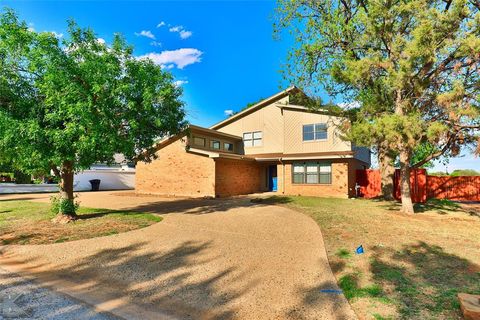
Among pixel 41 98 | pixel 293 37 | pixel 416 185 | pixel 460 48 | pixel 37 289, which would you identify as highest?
pixel 293 37

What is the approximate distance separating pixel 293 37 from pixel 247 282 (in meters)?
13.6

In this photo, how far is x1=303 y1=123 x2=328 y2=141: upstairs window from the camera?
69.4 ft

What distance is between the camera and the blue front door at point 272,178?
81.5ft

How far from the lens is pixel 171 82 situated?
37.5 feet

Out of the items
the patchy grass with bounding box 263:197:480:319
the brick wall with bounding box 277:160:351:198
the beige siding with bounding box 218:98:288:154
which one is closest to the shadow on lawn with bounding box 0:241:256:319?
the patchy grass with bounding box 263:197:480:319

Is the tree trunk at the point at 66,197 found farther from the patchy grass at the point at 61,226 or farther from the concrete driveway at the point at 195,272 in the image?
the concrete driveway at the point at 195,272

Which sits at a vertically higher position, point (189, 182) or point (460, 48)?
point (460, 48)

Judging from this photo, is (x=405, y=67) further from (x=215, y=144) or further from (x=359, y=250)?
(x=215, y=144)

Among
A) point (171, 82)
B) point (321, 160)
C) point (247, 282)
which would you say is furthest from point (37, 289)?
point (321, 160)

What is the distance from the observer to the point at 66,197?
10.9 meters

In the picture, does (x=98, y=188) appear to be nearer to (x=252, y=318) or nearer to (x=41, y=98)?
(x=41, y=98)

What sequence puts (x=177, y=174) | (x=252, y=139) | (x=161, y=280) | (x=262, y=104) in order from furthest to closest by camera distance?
(x=252, y=139) → (x=262, y=104) → (x=177, y=174) → (x=161, y=280)

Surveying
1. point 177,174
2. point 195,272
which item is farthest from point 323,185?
point 195,272

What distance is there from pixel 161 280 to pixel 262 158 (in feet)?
59.2
